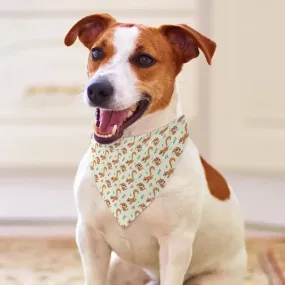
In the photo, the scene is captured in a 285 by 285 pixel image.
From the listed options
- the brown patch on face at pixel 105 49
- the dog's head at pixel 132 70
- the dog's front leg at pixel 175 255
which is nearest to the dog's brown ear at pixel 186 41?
the dog's head at pixel 132 70

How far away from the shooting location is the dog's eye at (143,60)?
1.26m

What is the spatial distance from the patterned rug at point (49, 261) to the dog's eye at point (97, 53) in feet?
2.37

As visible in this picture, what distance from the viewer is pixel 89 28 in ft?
4.60

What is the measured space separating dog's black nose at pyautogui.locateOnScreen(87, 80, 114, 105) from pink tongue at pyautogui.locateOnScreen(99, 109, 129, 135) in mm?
76

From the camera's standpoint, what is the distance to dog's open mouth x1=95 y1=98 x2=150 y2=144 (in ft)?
4.12

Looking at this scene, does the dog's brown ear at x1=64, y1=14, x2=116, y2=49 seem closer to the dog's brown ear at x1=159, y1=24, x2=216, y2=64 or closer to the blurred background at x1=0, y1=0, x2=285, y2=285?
the dog's brown ear at x1=159, y1=24, x2=216, y2=64

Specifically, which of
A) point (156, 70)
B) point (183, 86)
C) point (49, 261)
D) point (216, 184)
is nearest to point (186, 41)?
point (156, 70)

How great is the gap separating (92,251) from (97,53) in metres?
0.47

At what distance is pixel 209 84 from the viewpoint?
2.12 metres

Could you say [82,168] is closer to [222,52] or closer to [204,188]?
[204,188]

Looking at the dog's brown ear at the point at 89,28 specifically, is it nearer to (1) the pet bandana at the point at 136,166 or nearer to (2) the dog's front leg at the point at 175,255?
(1) the pet bandana at the point at 136,166

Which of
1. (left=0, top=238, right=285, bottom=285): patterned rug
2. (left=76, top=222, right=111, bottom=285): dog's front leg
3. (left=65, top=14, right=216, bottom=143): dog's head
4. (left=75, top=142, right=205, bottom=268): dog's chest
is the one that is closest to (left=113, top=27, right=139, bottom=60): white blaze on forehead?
(left=65, top=14, right=216, bottom=143): dog's head

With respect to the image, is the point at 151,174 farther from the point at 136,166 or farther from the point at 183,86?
the point at 183,86

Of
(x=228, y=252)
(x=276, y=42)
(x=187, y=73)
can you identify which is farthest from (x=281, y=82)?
(x=228, y=252)
